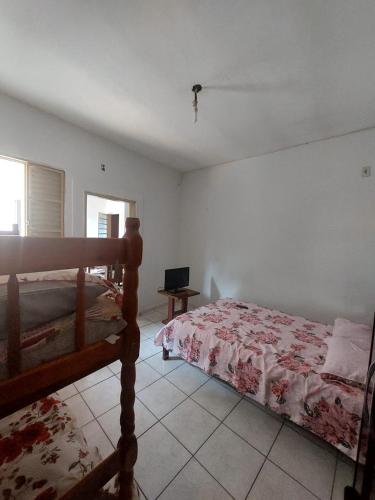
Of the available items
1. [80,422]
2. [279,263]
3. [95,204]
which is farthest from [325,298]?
[95,204]

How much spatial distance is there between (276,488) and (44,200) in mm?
3098

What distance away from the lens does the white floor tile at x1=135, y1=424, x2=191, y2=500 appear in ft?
3.79

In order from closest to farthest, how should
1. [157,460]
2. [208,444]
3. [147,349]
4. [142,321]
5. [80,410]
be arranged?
[157,460] → [208,444] → [80,410] → [147,349] → [142,321]

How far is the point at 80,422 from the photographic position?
1.50 meters

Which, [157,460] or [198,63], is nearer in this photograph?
[157,460]

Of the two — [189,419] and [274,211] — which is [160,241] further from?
[189,419]

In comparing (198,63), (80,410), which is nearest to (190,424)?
(80,410)

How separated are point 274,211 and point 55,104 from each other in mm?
2928

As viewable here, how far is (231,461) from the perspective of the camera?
1.28 meters

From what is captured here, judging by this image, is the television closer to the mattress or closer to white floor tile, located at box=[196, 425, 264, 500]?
white floor tile, located at box=[196, 425, 264, 500]

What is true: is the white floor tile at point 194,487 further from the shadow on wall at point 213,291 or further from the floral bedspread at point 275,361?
the shadow on wall at point 213,291

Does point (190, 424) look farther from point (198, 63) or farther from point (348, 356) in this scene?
point (198, 63)

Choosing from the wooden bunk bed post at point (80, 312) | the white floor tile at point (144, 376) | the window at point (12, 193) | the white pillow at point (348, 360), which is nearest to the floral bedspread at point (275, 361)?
the white pillow at point (348, 360)

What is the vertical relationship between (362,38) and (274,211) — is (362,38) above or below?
above
